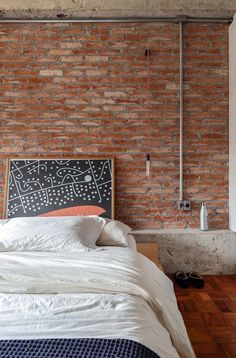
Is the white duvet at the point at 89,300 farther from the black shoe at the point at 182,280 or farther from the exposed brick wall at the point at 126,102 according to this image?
the exposed brick wall at the point at 126,102

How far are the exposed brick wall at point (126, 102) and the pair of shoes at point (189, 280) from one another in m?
0.58

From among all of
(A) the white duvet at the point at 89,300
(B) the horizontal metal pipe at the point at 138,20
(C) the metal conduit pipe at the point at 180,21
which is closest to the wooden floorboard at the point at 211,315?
(A) the white duvet at the point at 89,300

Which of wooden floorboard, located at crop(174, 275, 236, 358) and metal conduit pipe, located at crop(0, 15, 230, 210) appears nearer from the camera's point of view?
wooden floorboard, located at crop(174, 275, 236, 358)

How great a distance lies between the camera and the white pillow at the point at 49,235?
2.03 metres

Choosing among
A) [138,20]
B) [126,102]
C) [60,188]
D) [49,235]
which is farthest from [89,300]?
[138,20]

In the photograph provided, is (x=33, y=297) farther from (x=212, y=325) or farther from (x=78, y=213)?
(x=78, y=213)

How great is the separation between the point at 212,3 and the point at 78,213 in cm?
248

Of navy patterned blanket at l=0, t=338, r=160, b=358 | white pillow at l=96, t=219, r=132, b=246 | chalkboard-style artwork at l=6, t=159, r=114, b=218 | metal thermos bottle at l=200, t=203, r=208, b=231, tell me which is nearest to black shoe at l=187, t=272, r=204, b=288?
metal thermos bottle at l=200, t=203, r=208, b=231

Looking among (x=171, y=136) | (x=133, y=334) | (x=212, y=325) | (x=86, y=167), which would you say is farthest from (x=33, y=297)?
(x=171, y=136)

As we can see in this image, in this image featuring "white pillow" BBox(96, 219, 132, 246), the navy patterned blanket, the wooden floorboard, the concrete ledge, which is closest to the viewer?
the navy patterned blanket

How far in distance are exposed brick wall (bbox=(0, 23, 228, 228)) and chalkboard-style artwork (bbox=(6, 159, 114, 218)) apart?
13 cm

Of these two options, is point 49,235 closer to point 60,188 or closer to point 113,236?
point 113,236

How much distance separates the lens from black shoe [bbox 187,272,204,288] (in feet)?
7.97

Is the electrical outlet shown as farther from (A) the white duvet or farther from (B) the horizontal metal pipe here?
(B) the horizontal metal pipe
